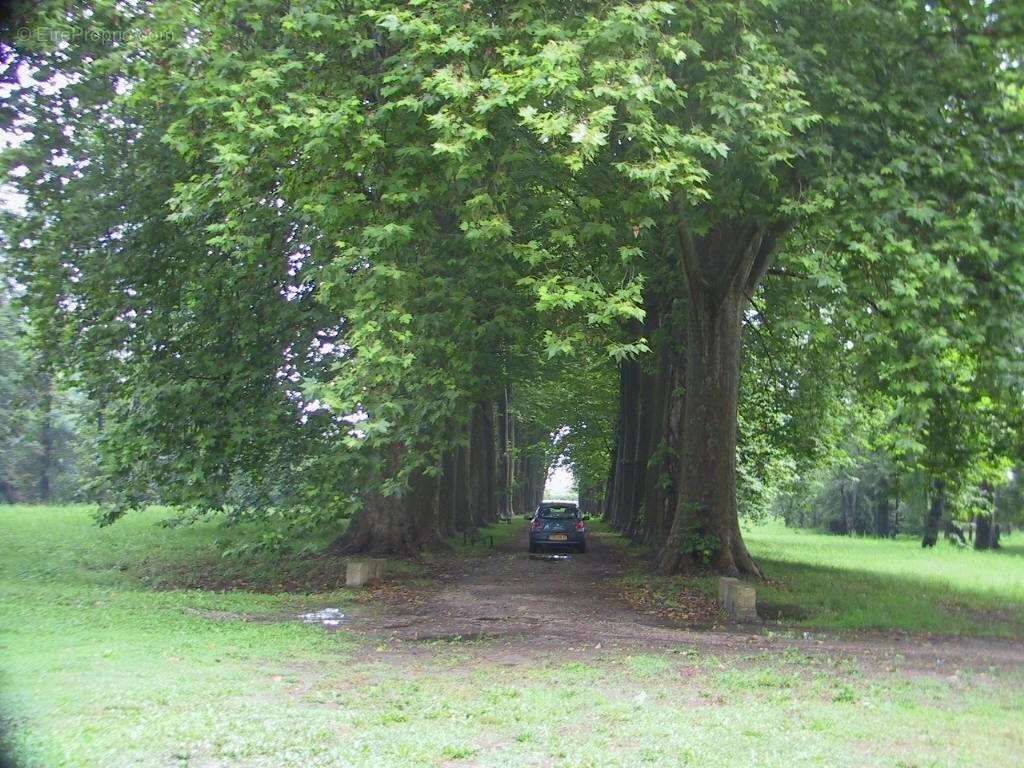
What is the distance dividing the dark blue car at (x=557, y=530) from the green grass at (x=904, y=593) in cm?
587

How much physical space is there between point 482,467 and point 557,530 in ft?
33.0

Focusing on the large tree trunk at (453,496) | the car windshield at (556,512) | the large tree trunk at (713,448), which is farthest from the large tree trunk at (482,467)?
the large tree trunk at (713,448)

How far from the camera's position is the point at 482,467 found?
133 feet

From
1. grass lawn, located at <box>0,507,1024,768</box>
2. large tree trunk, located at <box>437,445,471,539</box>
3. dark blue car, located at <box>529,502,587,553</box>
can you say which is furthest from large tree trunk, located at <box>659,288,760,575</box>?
dark blue car, located at <box>529,502,587,553</box>

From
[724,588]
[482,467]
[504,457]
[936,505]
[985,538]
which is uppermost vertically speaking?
[504,457]

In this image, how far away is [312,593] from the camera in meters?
18.2

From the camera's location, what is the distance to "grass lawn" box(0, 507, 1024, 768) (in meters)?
6.74

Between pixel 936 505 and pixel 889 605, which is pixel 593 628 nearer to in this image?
pixel 889 605

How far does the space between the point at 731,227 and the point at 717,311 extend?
186 centimetres

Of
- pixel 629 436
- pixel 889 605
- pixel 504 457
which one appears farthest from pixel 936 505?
pixel 504 457

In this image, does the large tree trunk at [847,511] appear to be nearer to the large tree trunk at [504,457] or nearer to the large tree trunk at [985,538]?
the large tree trunk at [504,457]

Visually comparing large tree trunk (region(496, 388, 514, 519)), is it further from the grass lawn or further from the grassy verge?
the grass lawn

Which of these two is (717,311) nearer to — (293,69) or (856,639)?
(856,639)

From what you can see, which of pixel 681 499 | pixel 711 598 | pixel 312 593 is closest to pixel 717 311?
pixel 681 499
